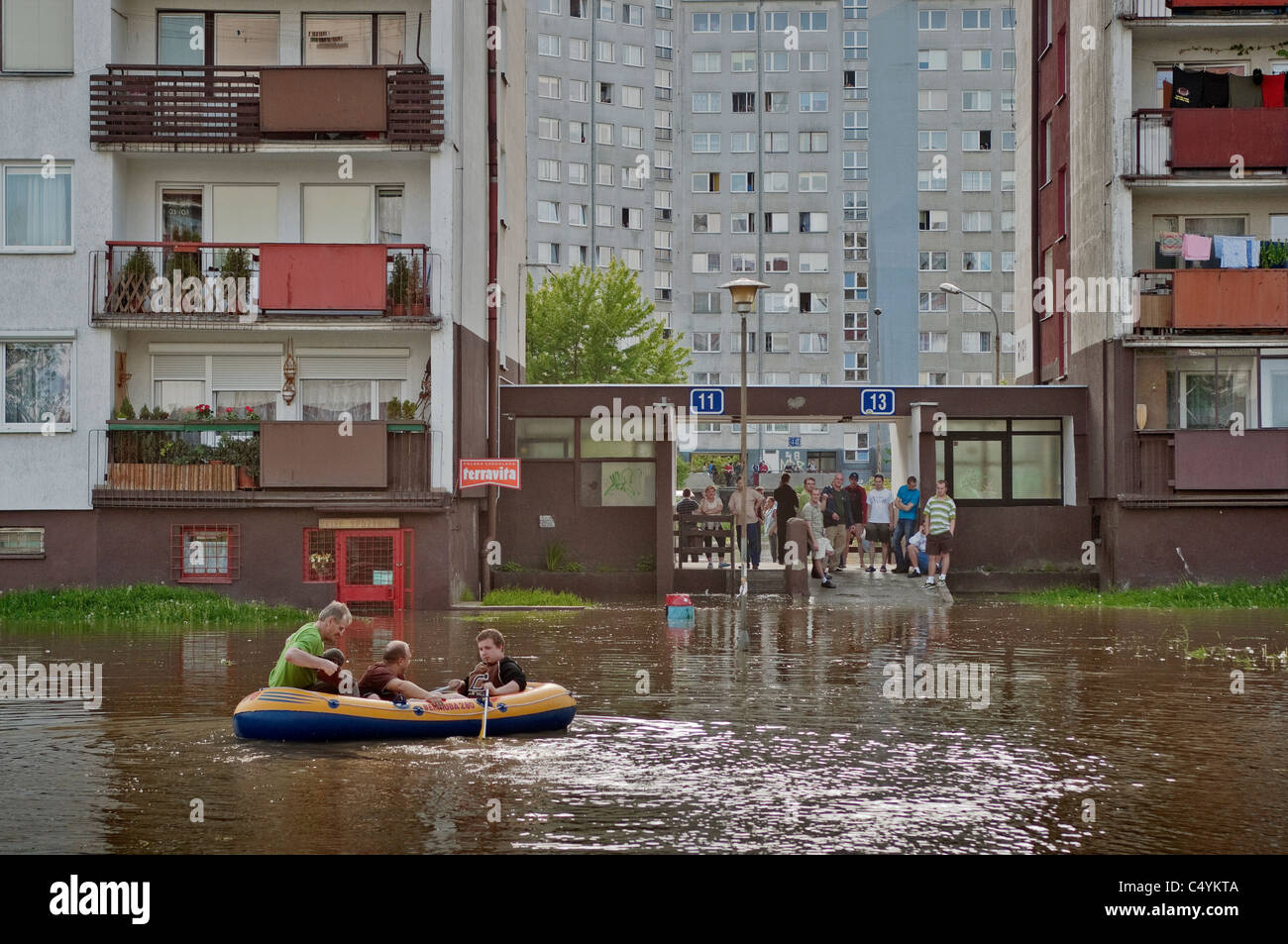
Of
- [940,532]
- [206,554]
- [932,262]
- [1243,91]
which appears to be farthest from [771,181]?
[206,554]

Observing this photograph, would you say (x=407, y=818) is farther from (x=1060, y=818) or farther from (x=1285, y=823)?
(x=1285, y=823)

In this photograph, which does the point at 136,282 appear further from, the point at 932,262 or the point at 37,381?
the point at 932,262

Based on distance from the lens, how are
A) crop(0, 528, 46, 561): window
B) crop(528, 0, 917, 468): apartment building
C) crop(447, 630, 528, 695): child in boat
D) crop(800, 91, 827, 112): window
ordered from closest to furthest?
crop(447, 630, 528, 695): child in boat < crop(0, 528, 46, 561): window < crop(528, 0, 917, 468): apartment building < crop(800, 91, 827, 112): window

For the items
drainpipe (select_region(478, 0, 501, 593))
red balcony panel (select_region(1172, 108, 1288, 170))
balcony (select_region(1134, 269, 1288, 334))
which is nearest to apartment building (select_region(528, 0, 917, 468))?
drainpipe (select_region(478, 0, 501, 593))

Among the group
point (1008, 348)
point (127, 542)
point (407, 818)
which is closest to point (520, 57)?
point (127, 542)

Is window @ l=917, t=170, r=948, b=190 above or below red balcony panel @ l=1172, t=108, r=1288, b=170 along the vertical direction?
above

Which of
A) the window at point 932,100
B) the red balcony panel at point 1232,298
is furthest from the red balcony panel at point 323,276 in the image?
the window at point 932,100

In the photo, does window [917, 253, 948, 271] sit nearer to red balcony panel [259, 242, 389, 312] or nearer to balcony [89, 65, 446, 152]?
balcony [89, 65, 446, 152]

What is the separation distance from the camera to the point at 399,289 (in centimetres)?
3084

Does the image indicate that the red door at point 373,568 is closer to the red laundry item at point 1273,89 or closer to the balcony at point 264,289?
the balcony at point 264,289

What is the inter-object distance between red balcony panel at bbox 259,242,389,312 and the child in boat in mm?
16294

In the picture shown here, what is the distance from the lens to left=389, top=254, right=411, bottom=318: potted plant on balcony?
30.8 m

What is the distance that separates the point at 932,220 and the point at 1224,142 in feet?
221
